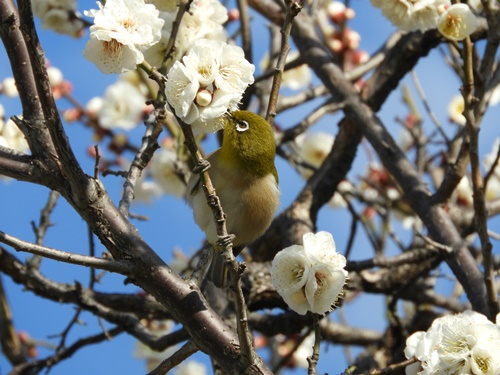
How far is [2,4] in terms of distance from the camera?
1887mm

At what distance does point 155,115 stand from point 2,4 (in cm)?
75

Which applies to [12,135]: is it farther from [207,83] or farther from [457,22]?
[457,22]

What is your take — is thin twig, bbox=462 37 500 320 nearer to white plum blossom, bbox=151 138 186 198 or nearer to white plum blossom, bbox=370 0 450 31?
white plum blossom, bbox=370 0 450 31

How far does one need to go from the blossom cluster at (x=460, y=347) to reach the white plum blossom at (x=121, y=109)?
3.18 m

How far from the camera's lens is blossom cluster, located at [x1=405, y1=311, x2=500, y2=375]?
6.34ft

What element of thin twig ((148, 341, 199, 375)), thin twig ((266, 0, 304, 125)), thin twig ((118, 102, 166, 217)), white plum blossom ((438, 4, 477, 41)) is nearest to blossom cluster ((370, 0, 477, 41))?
white plum blossom ((438, 4, 477, 41))

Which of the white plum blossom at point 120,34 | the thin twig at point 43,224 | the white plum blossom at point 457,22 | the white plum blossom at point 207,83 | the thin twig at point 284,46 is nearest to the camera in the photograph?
the white plum blossom at point 207,83

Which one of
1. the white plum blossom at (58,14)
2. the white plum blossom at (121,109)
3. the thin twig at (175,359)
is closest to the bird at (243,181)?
the thin twig at (175,359)

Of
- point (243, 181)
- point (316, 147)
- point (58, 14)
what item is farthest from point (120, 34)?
point (316, 147)

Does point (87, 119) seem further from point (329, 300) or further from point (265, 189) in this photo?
point (329, 300)

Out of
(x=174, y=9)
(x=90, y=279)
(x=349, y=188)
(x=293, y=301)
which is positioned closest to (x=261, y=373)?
(x=293, y=301)

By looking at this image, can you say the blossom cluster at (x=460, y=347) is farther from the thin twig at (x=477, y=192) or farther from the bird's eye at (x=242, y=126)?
the bird's eye at (x=242, y=126)

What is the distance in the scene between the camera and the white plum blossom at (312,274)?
1.86 meters

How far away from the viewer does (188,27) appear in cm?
273
